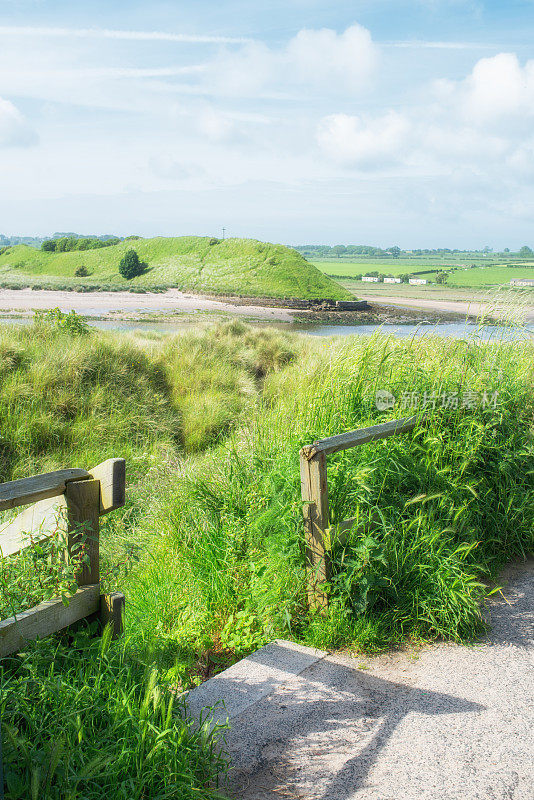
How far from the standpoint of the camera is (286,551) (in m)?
3.73

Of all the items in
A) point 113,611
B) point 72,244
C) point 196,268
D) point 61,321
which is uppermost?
point 72,244

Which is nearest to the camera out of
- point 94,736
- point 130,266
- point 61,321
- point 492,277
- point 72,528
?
point 94,736

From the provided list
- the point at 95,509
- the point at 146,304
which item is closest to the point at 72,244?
the point at 146,304

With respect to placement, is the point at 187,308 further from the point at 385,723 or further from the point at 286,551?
the point at 385,723

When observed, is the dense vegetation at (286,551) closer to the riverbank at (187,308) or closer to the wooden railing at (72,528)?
the wooden railing at (72,528)

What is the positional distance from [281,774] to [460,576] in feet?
5.79

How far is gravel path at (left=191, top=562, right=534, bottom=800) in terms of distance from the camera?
250 cm

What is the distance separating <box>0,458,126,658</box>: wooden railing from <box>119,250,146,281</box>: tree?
183 feet

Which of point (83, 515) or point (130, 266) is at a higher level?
point (130, 266)

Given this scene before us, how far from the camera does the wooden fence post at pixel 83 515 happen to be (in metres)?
2.68

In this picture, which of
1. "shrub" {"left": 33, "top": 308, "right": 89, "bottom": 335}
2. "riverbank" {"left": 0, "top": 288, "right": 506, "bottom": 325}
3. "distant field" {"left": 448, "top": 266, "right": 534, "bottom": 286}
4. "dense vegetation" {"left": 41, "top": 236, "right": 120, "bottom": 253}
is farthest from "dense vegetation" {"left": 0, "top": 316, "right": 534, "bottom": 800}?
"dense vegetation" {"left": 41, "top": 236, "right": 120, "bottom": 253}

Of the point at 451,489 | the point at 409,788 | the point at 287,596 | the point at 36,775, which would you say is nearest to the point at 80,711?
the point at 36,775

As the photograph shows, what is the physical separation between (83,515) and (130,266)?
2270 inches

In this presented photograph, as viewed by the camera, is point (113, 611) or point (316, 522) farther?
point (316, 522)
